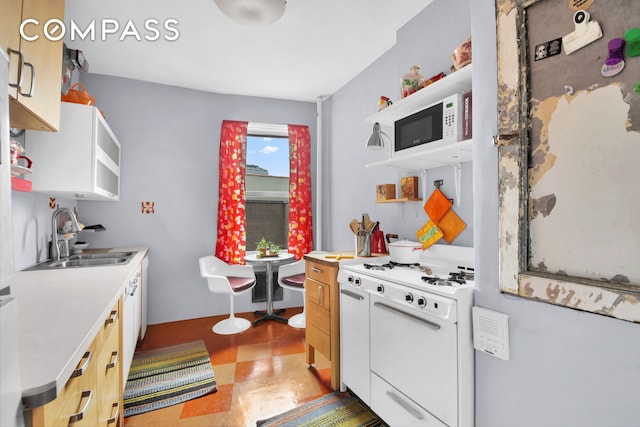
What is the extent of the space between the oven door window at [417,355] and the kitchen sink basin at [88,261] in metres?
1.85

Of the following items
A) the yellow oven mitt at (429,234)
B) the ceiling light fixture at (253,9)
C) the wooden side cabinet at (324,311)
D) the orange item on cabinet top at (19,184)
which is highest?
the ceiling light fixture at (253,9)

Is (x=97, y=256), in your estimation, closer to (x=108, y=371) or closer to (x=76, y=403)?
(x=108, y=371)

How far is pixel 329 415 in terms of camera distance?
1937mm

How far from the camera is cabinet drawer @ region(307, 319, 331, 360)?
89.4 inches

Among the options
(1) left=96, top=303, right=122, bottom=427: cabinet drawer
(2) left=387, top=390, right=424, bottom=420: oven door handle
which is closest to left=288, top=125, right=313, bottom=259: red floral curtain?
(2) left=387, top=390, right=424, bottom=420: oven door handle

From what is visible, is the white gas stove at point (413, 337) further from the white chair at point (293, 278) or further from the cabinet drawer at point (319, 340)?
the white chair at point (293, 278)

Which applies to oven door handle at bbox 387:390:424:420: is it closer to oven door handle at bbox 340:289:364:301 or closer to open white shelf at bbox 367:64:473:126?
oven door handle at bbox 340:289:364:301

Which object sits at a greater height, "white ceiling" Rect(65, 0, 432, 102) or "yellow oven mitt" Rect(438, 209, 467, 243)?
"white ceiling" Rect(65, 0, 432, 102)

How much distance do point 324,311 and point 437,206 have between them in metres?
1.14

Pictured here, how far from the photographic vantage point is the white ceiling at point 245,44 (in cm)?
229

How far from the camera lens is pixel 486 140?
1.33m

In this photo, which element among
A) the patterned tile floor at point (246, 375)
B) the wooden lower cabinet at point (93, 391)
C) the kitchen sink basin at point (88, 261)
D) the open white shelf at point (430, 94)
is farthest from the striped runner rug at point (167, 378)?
the open white shelf at point (430, 94)

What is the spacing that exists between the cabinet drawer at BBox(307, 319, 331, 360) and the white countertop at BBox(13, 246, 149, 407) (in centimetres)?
138

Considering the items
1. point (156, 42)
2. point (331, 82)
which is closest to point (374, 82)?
point (331, 82)
